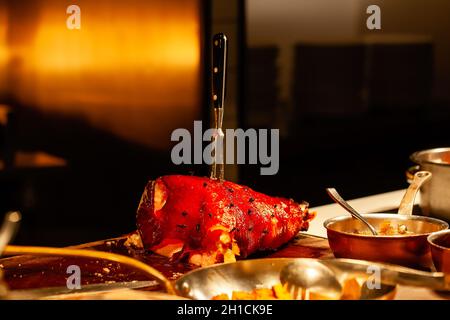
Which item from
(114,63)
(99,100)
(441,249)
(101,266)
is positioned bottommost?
(101,266)

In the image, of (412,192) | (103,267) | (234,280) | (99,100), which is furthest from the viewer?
(99,100)

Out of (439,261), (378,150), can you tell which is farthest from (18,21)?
(378,150)

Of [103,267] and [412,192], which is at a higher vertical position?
[412,192]

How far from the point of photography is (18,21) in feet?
11.9

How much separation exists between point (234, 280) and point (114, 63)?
275 centimetres

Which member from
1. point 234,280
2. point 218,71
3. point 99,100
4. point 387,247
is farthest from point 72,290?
point 99,100

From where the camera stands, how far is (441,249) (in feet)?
4.63

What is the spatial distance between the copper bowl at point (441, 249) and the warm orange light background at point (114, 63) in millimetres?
2550

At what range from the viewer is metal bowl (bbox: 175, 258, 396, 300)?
1270 mm

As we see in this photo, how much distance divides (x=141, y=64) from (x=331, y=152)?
5.47 metres

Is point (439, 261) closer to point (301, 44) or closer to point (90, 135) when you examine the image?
point (90, 135)

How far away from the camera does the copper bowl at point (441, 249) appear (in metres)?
1.40

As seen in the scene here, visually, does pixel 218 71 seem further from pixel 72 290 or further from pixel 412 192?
pixel 72 290

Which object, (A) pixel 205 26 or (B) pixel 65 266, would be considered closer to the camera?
(B) pixel 65 266
